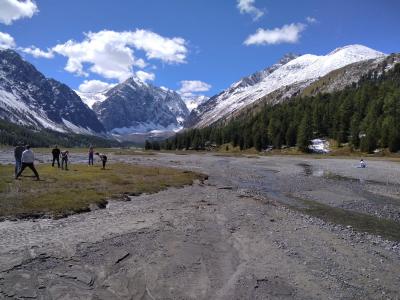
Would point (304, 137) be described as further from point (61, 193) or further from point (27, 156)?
point (61, 193)

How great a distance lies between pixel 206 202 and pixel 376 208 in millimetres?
15596

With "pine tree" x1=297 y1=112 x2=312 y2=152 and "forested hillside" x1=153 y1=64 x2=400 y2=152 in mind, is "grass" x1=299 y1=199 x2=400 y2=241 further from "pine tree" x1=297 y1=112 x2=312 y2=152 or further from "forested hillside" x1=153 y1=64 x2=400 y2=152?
"pine tree" x1=297 y1=112 x2=312 y2=152

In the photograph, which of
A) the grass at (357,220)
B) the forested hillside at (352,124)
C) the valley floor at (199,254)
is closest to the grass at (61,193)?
the valley floor at (199,254)

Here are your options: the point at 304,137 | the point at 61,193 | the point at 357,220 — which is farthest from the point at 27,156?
the point at 304,137

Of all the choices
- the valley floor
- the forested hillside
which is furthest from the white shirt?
the forested hillside

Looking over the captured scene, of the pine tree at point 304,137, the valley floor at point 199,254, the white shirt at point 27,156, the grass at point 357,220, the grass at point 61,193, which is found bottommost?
the grass at point 357,220

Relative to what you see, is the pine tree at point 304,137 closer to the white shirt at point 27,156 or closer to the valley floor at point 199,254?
the valley floor at point 199,254

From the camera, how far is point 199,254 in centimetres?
2025

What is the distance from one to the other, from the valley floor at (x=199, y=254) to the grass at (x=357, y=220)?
0.32ft

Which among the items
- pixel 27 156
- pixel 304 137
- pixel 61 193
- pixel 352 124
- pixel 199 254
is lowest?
pixel 199 254

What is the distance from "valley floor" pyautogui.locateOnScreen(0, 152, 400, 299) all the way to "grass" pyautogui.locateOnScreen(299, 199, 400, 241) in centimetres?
10

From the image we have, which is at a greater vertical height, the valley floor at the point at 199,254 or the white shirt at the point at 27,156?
the white shirt at the point at 27,156

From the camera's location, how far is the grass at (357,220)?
27.9m

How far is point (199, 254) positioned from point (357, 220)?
1676 centimetres
